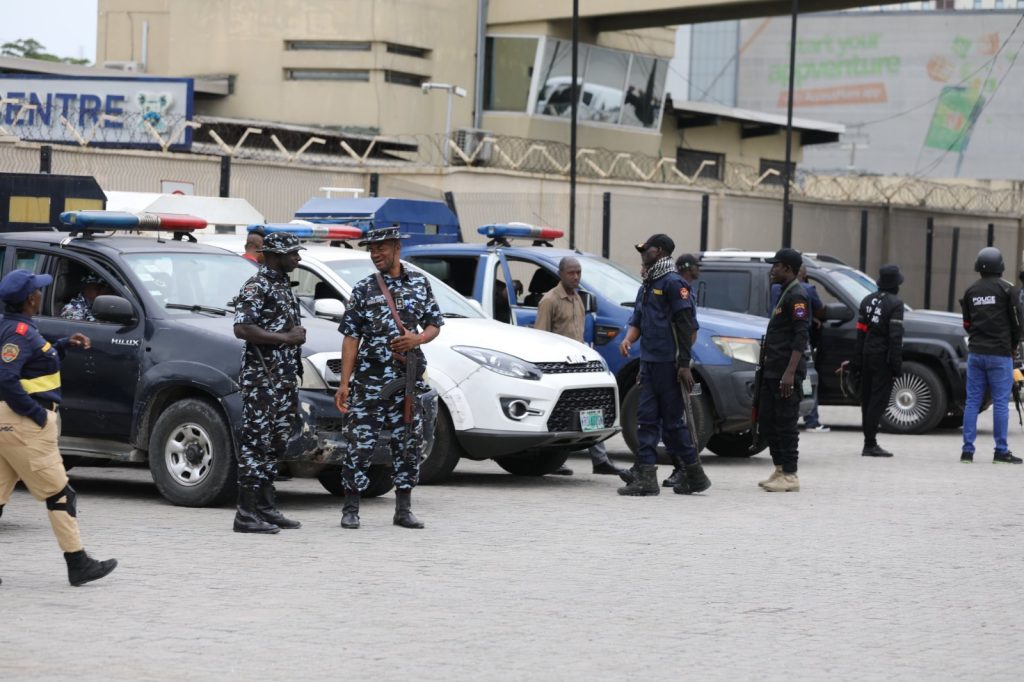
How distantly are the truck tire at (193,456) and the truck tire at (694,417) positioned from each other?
468 centimetres

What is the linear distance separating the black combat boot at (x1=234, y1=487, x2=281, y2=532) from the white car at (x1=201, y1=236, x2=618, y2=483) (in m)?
2.30

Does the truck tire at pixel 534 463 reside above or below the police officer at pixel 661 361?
below

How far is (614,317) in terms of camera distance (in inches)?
591

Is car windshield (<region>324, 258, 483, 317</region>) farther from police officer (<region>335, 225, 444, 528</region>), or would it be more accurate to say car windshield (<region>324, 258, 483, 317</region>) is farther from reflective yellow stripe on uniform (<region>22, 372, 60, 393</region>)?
reflective yellow stripe on uniform (<region>22, 372, 60, 393</region>)

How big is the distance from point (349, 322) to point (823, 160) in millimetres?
75395

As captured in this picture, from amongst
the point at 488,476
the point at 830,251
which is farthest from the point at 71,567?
the point at 830,251

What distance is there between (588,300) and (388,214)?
4729mm

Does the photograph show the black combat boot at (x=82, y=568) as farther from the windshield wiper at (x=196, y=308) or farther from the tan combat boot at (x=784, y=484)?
the tan combat boot at (x=784, y=484)

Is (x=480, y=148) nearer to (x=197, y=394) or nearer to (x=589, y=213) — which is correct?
(x=589, y=213)

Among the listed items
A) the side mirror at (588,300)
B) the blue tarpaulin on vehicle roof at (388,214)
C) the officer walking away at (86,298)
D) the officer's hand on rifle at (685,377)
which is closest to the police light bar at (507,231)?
the side mirror at (588,300)

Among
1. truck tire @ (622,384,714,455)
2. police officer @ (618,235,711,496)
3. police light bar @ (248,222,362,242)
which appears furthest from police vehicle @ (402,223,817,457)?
police officer @ (618,235,711,496)

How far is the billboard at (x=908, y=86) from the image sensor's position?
79.4 meters

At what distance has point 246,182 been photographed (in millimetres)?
26594

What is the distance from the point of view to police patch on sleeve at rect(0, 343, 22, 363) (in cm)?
786
